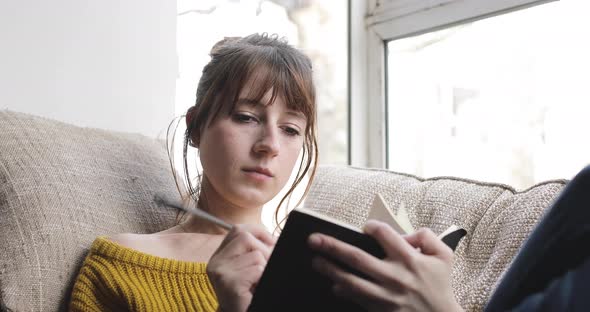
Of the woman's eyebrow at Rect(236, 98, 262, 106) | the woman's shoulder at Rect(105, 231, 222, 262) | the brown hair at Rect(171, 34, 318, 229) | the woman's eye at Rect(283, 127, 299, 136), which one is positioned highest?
the brown hair at Rect(171, 34, 318, 229)

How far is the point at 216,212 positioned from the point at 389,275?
2.01 ft

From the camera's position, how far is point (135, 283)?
103 centimetres

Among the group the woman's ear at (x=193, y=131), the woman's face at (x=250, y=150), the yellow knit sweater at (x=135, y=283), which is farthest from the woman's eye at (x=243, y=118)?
the yellow knit sweater at (x=135, y=283)

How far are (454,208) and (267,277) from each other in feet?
1.97

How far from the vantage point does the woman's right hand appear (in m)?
0.75

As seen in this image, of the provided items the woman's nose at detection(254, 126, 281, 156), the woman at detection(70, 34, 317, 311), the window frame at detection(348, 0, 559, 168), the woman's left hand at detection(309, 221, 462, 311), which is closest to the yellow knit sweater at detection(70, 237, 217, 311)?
the woman at detection(70, 34, 317, 311)

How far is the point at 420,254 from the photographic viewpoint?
25.3 inches

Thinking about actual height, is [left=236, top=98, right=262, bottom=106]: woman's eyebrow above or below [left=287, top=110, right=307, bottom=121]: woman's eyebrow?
above

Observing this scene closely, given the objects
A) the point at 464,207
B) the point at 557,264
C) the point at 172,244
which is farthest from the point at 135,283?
the point at 557,264

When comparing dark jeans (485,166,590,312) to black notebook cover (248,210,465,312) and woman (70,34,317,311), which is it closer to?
black notebook cover (248,210,465,312)

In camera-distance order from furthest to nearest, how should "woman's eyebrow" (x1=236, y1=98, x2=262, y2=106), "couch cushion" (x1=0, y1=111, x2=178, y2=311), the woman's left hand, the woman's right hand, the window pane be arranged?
the window pane → "woman's eyebrow" (x1=236, y1=98, x2=262, y2=106) → "couch cushion" (x1=0, y1=111, x2=178, y2=311) → the woman's right hand → the woman's left hand

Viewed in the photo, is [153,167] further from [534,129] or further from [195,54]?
[534,129]

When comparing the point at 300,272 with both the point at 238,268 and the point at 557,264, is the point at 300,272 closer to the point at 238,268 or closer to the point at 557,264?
the point at 238,268

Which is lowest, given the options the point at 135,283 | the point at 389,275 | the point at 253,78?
the point at 135,283
